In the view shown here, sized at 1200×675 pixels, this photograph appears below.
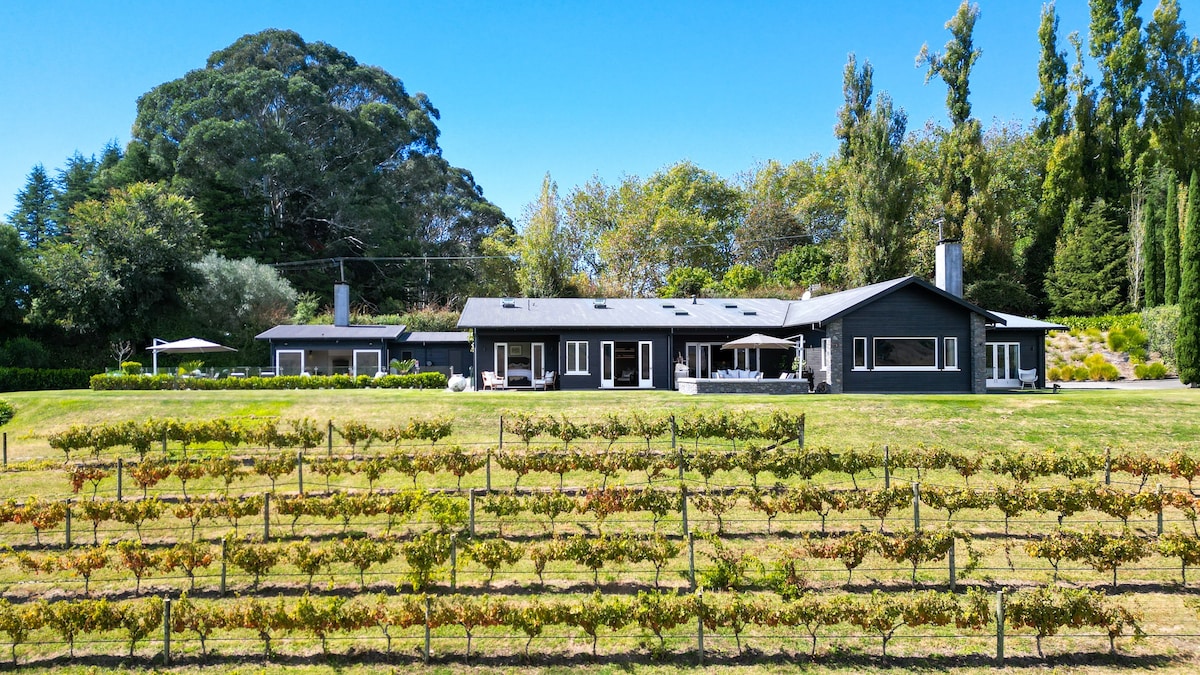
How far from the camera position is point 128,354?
32.9m

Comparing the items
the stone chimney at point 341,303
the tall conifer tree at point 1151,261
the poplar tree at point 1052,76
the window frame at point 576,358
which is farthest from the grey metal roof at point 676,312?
the poplar tree at point 1052,76

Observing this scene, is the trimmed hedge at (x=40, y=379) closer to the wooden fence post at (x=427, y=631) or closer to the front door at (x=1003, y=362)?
the wooden fence post at (x=427, y=631)

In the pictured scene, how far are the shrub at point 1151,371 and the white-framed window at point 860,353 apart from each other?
47.0 feet

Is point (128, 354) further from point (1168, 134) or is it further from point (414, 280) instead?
point (1168, 134)

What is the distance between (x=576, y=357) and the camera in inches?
1046

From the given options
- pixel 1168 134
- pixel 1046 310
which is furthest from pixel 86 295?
pixel 1168 134

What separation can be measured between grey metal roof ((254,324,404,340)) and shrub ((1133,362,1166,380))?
105 feet

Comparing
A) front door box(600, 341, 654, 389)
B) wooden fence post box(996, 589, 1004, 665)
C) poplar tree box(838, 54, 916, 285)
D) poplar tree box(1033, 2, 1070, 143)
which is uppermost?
poplar tree box(1033, 2, 1070, 143)

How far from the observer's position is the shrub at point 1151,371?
2906cm

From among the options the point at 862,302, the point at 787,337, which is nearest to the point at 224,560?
the point at 862,302

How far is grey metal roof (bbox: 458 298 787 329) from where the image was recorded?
1040 inches

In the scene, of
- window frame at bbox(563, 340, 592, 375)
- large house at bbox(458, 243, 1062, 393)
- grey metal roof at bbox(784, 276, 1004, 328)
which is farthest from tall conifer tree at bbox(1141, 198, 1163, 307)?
window frame at bbox(563, 340, 592, 375)

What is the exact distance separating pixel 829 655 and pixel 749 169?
171 feet

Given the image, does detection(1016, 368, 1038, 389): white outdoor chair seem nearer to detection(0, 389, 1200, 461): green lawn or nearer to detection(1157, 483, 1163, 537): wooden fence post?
detection(0, 389, 1200, 461): green lawn
